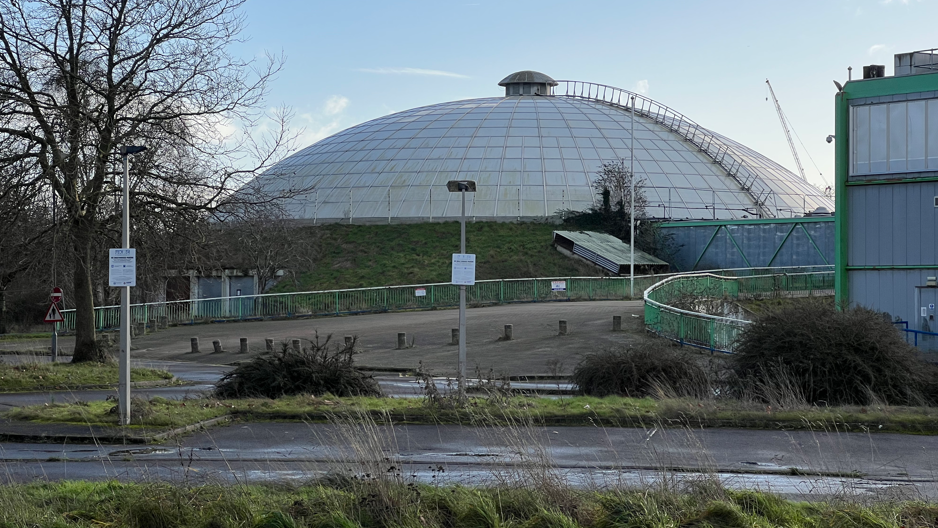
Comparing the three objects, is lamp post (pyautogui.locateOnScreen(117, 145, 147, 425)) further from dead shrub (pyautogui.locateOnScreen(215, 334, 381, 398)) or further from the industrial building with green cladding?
the industrial building with green cladding

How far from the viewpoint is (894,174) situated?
27656mm

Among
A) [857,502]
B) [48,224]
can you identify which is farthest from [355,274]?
[857,502]

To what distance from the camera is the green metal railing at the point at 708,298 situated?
1079 inches

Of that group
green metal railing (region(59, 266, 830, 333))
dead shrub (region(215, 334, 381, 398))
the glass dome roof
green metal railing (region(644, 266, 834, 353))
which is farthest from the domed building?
dead shrub (region(215, 334, 381, 398))

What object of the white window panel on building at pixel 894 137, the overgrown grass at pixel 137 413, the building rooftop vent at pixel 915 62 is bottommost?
the overgrown grass at pixel 137 413

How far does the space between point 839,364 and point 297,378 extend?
978 centimetres

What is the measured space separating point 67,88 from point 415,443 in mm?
14404

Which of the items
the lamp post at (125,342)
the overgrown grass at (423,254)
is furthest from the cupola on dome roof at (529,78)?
the lamp post at (125,342)

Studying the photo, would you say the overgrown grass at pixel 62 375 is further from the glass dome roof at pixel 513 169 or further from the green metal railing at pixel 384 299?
the glass dome roof at pixel 513 169

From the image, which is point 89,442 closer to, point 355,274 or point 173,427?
point 173,427

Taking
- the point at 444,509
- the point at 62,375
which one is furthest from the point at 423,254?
the point at 444,509

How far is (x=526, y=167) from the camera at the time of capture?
66.8m

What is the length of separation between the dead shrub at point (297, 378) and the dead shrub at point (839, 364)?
23.2 feet

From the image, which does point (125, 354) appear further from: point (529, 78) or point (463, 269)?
point (529, 78)
